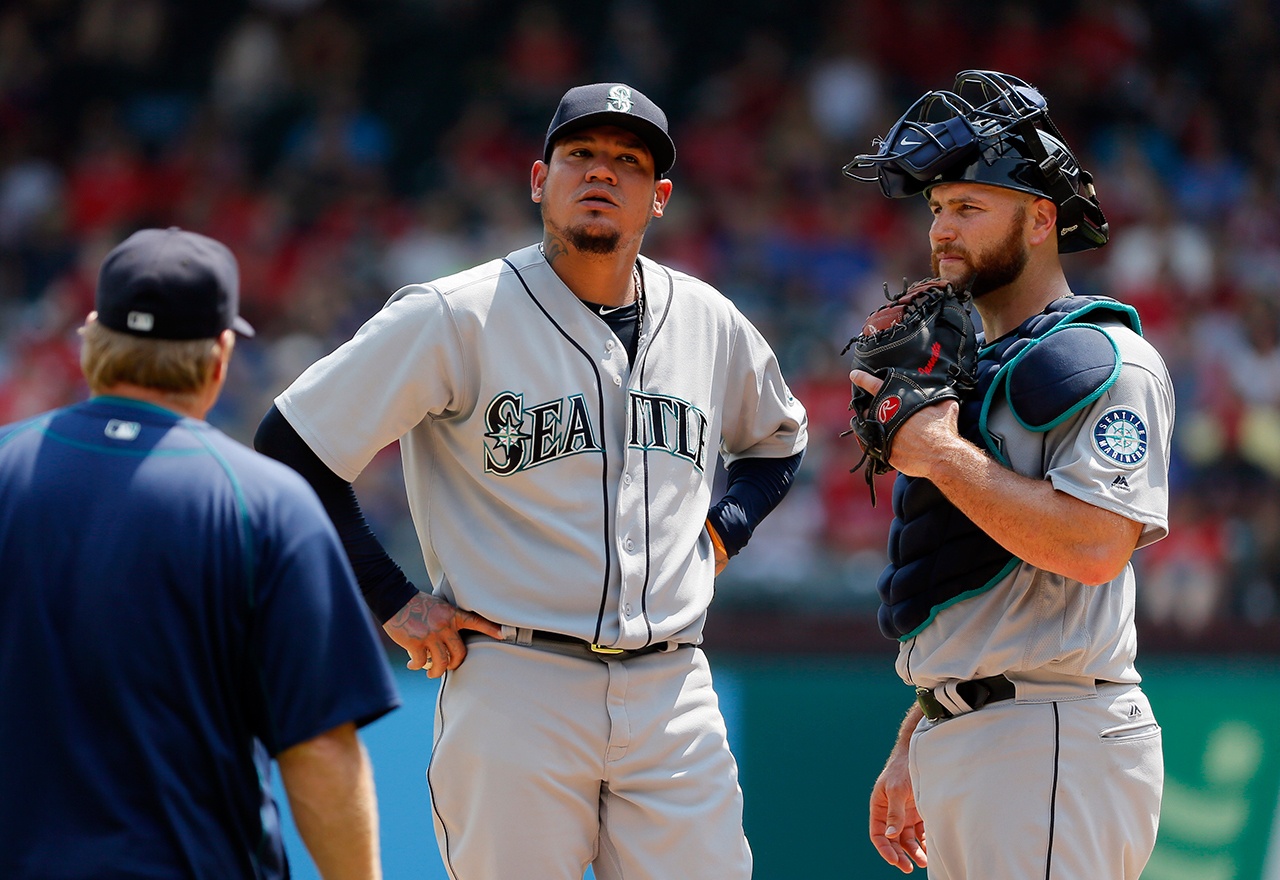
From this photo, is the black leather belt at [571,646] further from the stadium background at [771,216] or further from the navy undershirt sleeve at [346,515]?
the stadium background at [771,216]

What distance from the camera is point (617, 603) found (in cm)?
329

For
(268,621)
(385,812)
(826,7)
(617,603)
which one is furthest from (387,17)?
(268,621)

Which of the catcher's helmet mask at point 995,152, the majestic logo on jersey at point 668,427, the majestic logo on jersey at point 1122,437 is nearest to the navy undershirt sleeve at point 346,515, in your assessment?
the majestic logo on jersey at point 668,427

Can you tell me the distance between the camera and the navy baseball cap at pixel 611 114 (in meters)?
3.45

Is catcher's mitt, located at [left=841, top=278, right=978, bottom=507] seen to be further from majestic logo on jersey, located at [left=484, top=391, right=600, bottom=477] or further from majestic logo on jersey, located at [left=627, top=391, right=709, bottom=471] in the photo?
majestic logo on jersey, located at [left=484, top=391, right=600, bottom=477]

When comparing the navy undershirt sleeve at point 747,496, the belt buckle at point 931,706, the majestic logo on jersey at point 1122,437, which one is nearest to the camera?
the majestic logo on jersey at point 1122,437

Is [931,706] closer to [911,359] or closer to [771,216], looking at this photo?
[911,359]

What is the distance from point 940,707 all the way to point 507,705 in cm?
97

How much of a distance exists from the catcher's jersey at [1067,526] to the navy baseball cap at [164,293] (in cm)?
169

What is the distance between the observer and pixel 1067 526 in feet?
9.70

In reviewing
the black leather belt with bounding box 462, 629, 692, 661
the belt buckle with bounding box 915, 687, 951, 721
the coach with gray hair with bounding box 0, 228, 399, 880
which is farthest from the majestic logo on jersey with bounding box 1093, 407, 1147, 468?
the coach with gray hair with bounding box 0, 228, 399, 880

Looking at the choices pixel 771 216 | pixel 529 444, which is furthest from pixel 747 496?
pixel 771 216

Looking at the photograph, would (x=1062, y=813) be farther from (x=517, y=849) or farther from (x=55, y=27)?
(x=55, y=27)

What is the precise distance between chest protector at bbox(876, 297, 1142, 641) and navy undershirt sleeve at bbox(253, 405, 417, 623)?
1162mm
